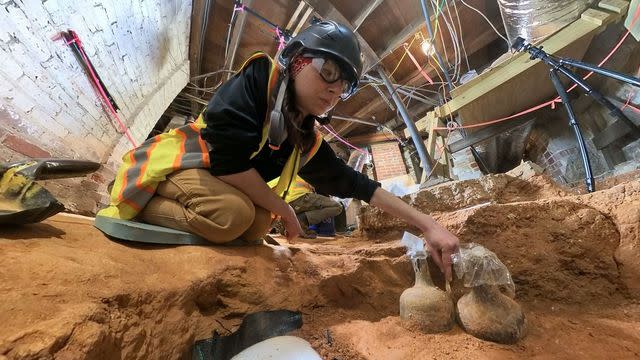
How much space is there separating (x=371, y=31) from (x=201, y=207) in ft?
12.9

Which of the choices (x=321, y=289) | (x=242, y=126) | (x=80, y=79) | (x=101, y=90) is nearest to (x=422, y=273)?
(x=321, y=289)

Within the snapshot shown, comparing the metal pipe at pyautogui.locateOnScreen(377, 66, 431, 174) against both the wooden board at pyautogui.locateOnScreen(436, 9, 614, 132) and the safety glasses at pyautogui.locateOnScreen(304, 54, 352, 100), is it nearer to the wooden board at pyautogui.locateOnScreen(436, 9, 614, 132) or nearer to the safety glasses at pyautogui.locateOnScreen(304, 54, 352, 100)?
the wooden board at pyautogui.locateOnScreen(436, 9, 614, 132)

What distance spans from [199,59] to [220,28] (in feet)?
2.39

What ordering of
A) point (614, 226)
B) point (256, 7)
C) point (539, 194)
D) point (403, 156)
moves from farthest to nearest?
point (403, 156), point (256, 7), point (539, 194), point (614, 226)

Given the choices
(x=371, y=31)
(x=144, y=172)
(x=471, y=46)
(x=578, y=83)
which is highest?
(x=471, y=46)

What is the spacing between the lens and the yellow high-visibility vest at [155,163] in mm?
1139

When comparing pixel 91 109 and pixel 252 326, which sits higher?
pixel 91 109

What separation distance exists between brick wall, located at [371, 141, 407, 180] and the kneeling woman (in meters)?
4.41

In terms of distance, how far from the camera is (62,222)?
106 centimetres

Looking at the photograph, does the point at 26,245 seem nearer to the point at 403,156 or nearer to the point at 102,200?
the point at 102,200

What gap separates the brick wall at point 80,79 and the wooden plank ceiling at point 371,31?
2.41 ft

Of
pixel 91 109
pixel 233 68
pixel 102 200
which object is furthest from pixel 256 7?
pixel 102 200

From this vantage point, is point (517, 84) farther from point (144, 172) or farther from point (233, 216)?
point (144, 172)

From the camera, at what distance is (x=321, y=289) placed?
1098 mm
